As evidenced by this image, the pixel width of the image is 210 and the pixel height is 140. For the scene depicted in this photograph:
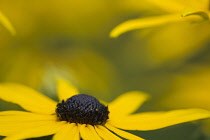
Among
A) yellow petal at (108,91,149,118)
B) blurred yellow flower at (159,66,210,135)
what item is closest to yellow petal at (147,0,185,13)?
yellow petal at (108,91,149,118)

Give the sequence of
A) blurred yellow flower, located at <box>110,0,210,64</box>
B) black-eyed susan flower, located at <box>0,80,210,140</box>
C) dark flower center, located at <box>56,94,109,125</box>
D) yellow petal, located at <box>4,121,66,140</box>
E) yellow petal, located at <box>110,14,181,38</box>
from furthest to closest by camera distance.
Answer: blurred yellow flower, located at <box>110,0,210,64</box>, yellow petal, located at <box>110,14,181,38</box>, dark flower center, located at <box>56,94,109,125</box>, black-eyed susan flower, located at <box>0,80,210,140</box>, yellow petal, located at <box>4,121,66,140</box>

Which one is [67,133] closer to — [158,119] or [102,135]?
[102,135]

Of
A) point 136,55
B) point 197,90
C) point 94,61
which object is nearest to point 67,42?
point 94,61

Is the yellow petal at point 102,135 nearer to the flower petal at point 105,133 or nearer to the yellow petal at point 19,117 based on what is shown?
the flower petal at point 105,133

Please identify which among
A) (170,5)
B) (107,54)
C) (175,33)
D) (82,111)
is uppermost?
(107,54)

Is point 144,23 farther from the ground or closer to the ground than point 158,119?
farther from the ground

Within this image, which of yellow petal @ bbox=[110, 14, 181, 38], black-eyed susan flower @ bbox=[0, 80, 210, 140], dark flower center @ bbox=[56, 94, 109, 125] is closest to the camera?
black-eyed susan flower @ bbox=[0, 80, 210, 140]

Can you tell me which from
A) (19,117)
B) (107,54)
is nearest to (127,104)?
(19,117)

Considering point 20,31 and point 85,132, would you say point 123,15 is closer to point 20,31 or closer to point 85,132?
point 20,31

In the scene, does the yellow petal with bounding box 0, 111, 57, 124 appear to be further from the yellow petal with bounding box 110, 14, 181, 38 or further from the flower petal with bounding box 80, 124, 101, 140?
the yellow petal with bounding box 110, 14, 181, 38
